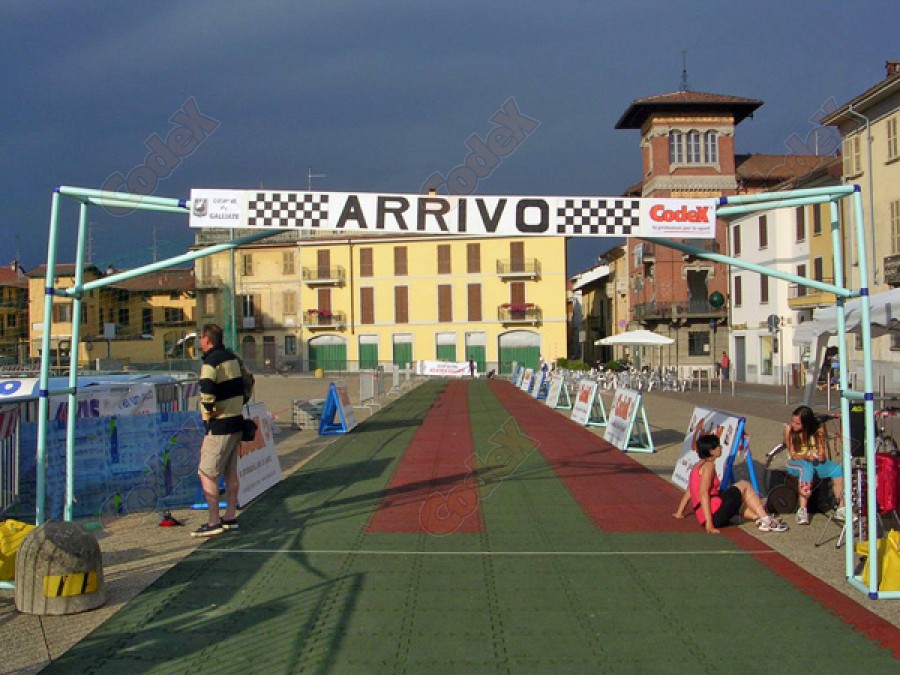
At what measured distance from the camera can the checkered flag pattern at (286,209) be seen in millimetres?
8297

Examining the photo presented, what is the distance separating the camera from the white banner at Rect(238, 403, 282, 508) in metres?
9.62

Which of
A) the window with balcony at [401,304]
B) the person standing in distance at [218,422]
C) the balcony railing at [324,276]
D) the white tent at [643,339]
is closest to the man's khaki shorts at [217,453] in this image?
the person standing in distance at [218,422]

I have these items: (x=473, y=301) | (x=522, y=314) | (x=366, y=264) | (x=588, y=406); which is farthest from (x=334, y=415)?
(x=366, y=264)

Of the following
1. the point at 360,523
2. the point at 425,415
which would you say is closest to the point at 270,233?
the point at 360,523

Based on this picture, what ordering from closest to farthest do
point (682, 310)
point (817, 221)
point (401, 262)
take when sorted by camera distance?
1. point (817, 221)
2. point (682, 310)
3. point (401, 262)

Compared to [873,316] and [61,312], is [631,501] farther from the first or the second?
[61,312]

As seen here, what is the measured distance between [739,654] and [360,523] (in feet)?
14.5

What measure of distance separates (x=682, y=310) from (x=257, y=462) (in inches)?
1900

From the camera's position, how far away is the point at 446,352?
2591 inches

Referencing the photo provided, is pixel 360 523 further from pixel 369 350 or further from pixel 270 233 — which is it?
pixel 369 350

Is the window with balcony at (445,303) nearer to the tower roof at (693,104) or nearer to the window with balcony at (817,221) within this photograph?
the tower roof at (693,104)

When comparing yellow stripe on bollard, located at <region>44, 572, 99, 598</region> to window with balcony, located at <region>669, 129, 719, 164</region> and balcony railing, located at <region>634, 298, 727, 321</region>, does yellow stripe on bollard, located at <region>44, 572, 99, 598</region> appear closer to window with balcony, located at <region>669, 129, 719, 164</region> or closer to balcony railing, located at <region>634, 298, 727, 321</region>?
balcony railing, located at <region>634, 298, 727, 321</region>

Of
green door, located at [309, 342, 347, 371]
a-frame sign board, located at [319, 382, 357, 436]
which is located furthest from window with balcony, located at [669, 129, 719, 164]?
a-frame sign board, located at [319, 382, 357, 436]

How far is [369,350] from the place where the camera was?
66.8 meters
